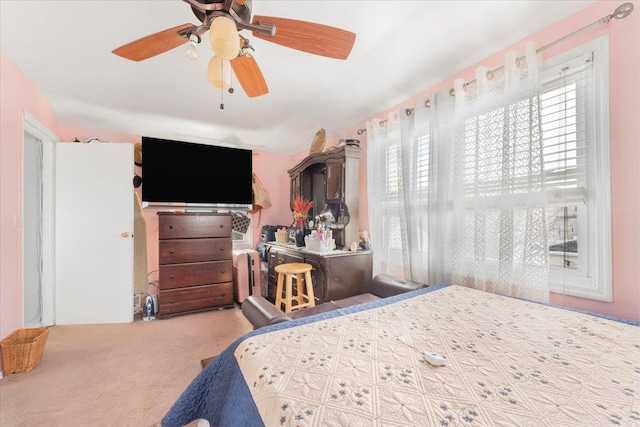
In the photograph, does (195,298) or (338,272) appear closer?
(338,272)

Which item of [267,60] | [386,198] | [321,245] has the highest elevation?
[267,60]

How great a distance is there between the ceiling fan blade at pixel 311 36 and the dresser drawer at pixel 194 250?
8.17ft

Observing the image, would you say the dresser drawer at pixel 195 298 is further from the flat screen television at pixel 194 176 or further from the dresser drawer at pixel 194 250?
the flat screen television at pixel 194 176

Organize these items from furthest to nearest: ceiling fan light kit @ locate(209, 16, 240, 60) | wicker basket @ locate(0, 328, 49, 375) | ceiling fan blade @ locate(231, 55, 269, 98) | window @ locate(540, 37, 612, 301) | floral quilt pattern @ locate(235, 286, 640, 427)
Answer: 1. wicker basket @ locate(0, 328, 49, 375)
2. ceiling fan blade @ locate(231, 55, 269, 98)
3. window @ locate(540, 37, 612, 301)
4. ceiling fan light kit @ locate(209, 16, 240, 60)
5. floral quilt pattern @ locate(235, 286, 640, 427)

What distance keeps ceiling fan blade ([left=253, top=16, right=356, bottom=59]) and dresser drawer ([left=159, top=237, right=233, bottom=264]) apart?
2.49 meters

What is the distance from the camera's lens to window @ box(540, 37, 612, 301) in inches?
50.3

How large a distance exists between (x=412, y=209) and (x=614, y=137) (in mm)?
1166

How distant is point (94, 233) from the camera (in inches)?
112

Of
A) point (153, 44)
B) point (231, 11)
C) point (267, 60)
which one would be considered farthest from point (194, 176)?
point (231, 11)

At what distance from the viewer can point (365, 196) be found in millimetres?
2752

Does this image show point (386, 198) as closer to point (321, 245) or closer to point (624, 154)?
point (321, 245)

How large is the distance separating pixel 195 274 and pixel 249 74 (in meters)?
2.41

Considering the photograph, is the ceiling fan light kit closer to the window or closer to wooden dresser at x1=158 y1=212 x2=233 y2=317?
the window

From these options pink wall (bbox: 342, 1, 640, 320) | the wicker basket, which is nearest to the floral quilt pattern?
pink wall (bbox: 342, 1, 640, 320)
